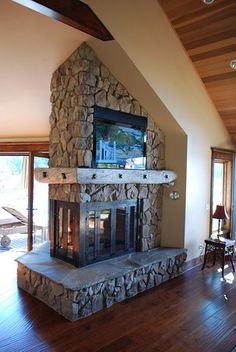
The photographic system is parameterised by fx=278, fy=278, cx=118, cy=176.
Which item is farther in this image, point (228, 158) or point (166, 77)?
point (228, 158)

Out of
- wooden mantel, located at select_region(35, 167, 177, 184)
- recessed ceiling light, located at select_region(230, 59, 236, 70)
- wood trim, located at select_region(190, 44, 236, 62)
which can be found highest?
wood trim, located at select_region(190, 44, 236, 62)

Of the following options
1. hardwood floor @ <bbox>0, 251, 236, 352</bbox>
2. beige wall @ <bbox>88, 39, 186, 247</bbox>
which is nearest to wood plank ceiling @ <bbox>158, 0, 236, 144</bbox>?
beige wall @ <bbox>88, 39, 186, 247</bbox>

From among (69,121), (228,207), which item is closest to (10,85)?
(69,121)

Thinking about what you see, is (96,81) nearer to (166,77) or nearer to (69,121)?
(69,121)

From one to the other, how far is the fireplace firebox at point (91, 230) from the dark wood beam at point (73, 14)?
90.2 inches

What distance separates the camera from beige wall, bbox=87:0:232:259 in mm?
3816

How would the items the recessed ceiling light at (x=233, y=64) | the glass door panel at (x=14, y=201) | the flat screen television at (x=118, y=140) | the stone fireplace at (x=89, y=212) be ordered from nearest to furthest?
the stone fireplace at (x=89, y=212)
the flat screen television at (x=118, y=140)
the recessed ceiling light at (x=233, y=64)
the glass door panel at (x=14, y=201)

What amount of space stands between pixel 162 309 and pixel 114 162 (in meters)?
2.22

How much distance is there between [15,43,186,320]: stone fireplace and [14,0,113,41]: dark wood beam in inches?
21.7

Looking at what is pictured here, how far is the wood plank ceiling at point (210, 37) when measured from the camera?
4.06 metres

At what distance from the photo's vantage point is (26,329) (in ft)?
10.5

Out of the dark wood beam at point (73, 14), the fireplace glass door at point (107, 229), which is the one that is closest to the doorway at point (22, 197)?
the fireplace glass door at point (107, 229)

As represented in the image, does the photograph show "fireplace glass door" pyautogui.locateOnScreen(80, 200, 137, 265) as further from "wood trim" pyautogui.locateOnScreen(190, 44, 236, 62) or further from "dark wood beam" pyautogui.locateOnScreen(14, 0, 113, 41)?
"wood trim" pyautogui.locateOnScreen(190, 44, 236, 62)

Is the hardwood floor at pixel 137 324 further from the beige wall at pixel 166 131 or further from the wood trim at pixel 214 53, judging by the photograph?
the wood trim at pixel 214 53
